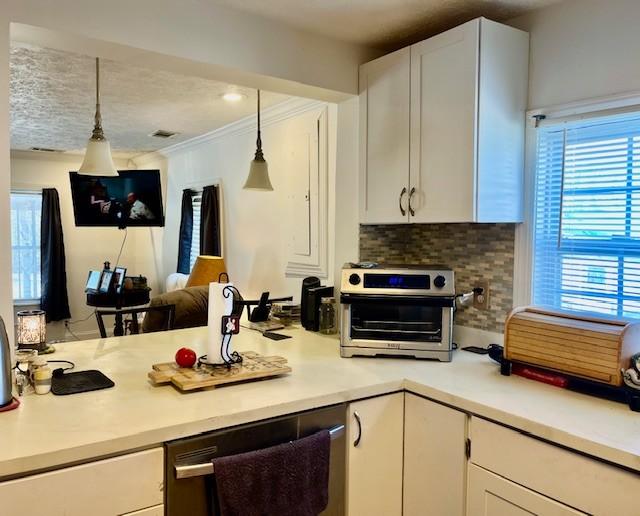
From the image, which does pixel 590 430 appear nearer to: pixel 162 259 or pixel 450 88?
pixel 450 88

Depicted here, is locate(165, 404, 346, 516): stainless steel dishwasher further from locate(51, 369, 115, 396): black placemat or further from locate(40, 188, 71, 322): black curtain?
locate(40, 188, 71, 322): black curtain

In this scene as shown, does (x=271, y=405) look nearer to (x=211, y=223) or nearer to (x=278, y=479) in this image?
(x=278, y=479)

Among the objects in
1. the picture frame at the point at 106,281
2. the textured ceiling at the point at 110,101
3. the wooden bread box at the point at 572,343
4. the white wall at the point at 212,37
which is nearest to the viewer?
the wooden bread box at the point at 572,343

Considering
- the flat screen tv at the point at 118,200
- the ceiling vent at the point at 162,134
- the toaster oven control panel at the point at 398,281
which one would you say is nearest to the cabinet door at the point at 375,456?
the toaster oven control panel at the point at 398,281

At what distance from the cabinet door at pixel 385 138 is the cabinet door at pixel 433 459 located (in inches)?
33.7

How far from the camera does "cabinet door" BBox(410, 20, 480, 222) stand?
6.36 ft

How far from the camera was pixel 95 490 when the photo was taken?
48.8 inches

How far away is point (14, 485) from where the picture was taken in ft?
3.77

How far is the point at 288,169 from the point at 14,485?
290 centimetres

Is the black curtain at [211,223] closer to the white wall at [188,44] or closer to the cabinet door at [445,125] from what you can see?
the white wall at [188,44]

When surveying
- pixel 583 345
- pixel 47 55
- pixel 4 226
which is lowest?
pixel 583 345

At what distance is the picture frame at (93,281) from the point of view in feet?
20.8

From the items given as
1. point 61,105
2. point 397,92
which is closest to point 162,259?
point 61,105

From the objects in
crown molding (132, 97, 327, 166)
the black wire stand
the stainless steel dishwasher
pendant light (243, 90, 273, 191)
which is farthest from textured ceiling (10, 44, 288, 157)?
the stainless steel dishwasher
